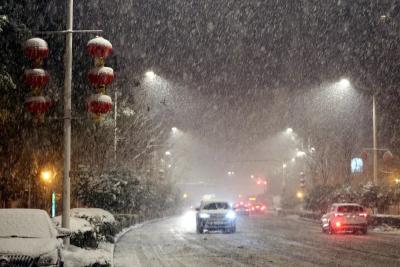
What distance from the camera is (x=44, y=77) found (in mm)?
17781

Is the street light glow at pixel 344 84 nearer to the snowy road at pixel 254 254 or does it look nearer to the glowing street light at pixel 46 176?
the snowy road at pixel 254 254

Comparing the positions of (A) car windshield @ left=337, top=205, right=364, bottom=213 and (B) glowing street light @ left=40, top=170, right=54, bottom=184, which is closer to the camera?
(B) glowing street light @ left=40, top=170, right=54, bottom=184

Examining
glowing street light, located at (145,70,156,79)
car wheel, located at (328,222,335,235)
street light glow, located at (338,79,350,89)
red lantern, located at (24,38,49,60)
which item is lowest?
car wheel, located at (328,222,335,235)

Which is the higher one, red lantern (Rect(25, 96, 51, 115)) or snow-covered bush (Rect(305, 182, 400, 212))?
red lantern (Rect(25, 96, 51, 115))

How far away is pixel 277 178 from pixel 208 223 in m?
103

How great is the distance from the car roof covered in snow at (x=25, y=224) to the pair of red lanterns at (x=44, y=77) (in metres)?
3.80

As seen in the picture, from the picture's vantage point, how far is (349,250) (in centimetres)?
2314

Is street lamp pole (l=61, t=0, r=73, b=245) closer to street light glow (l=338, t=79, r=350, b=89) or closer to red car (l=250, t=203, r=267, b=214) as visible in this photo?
street light glow (l=338, t=79, r=350, b=89)

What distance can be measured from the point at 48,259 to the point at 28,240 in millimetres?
1244

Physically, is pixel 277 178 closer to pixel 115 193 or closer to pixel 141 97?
pixel 141 97

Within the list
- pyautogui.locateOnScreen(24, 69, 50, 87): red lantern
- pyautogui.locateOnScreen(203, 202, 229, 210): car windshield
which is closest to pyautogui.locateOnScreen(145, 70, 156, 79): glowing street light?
pyautogui.locateOnScreen(203, 202, 229, 210): car windshield

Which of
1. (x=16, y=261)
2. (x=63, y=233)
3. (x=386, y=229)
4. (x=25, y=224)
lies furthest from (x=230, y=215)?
(x=16, y=261)

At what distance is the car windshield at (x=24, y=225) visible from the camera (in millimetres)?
14438

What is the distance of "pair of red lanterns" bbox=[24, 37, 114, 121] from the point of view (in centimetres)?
1758
